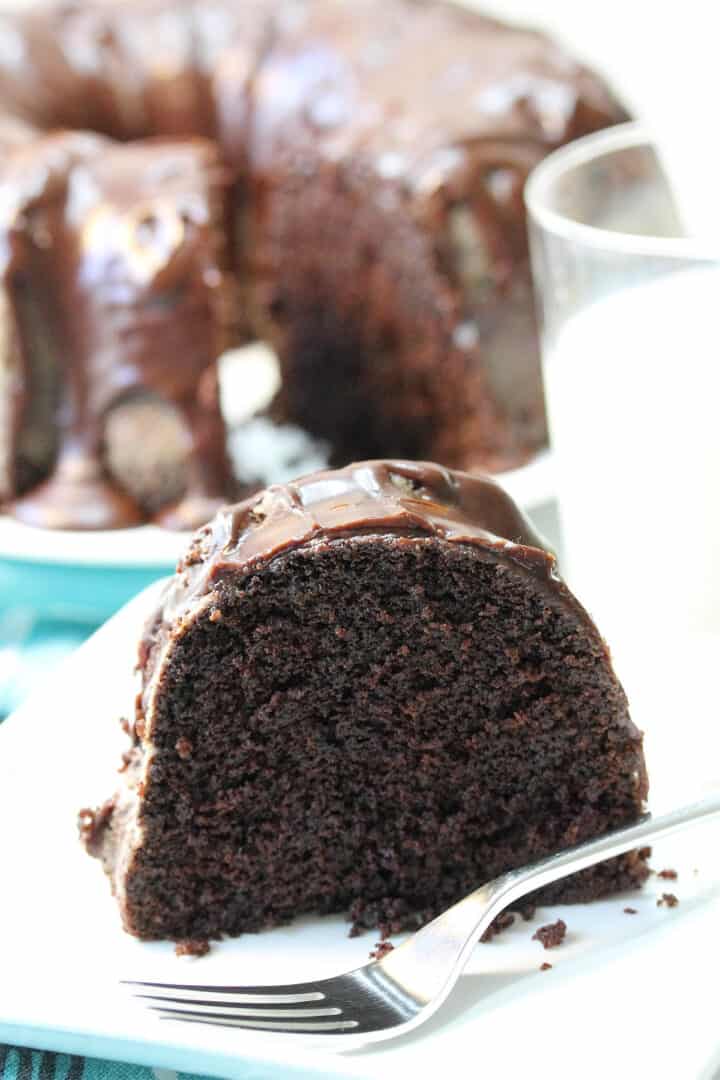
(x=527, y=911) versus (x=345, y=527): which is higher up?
(x=345, y=527)

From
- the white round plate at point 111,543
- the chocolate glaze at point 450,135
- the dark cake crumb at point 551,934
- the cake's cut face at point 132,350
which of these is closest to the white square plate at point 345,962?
the dark cake crumb at point 551,934

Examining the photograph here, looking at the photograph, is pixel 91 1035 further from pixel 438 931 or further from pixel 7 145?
pixel 7 145

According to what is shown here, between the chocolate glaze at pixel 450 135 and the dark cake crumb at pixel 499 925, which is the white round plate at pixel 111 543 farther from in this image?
the dark cake crumb at pixel 499 925

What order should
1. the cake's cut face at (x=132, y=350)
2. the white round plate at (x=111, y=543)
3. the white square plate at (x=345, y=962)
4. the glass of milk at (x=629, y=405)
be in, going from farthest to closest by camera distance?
the cake's cut face at (x=132, y=350)
the white round plate at (x=111, y=543)
the glass of milk at (x=629, y=405)
the white square plate at (x=345, y=962)

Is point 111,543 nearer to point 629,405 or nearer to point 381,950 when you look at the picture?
point 629,405

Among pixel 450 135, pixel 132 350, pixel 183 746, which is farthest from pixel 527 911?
pixel 450 135

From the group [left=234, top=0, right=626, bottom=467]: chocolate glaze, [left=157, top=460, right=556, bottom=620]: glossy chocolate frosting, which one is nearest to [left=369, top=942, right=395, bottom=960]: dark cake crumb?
[left=157, top=460, right=556, bottom=620]: glossy chocolate frosting

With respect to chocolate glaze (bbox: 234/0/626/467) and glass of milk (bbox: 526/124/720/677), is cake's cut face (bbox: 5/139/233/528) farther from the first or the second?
glass of milk (bbox: 526/124/720/677)

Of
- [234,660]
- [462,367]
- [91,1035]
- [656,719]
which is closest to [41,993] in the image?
[91,1035]
